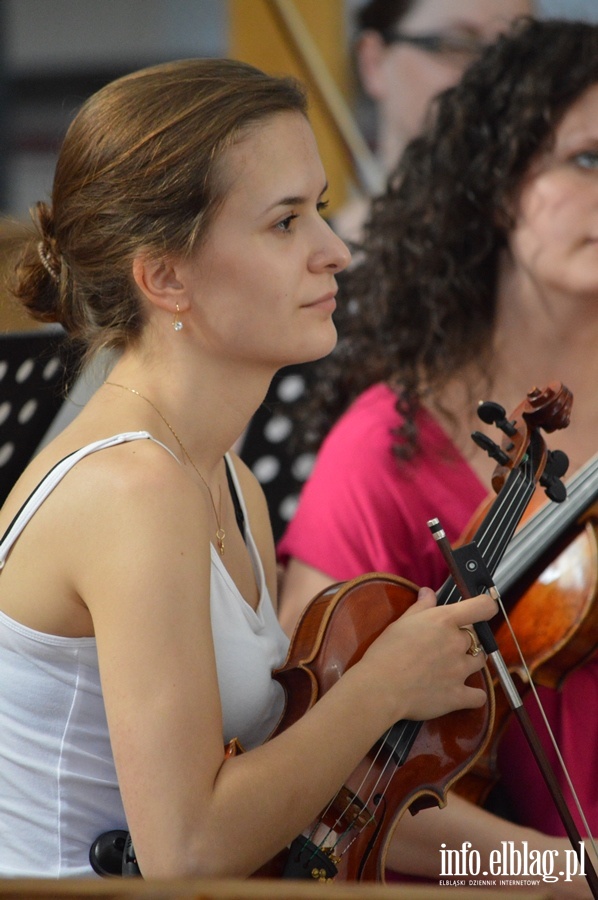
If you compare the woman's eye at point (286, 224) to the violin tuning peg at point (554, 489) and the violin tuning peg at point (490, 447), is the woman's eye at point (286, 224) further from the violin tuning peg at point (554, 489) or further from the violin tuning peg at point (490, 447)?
the violin tuning peg at point (554, 489)

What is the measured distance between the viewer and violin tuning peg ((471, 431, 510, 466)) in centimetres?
99

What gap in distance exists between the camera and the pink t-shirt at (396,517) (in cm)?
126

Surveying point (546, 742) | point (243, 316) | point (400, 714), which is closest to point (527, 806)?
point (546, 742)

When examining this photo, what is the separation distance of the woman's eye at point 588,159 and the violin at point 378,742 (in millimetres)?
613

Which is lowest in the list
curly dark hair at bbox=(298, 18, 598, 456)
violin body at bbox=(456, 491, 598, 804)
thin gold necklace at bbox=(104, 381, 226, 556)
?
violin body at bbox=(456, 491, 598, 804)

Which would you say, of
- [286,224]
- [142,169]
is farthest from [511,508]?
[142,169]

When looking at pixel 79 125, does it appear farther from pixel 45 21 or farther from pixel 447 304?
pixel 45 21

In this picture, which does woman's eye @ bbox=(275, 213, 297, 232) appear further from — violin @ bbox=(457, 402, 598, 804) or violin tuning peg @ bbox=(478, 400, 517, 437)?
violin @ bbox=(457, 402, 598, 804)

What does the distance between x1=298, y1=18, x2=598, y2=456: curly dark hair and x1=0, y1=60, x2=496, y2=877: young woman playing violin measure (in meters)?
0.54

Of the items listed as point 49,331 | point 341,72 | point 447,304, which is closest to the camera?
point 49,331

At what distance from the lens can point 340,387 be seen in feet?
5.38

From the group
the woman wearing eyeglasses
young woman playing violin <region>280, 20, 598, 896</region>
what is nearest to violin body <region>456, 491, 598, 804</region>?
young woman playing violin <region>280, 20, 598, 896</region>

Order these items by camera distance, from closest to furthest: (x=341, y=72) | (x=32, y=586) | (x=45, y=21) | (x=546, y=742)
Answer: (x=32, y=586), (x=546, y=742), (x=45, y=21), (x=341, y=72)

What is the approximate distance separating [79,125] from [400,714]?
0.58 m
